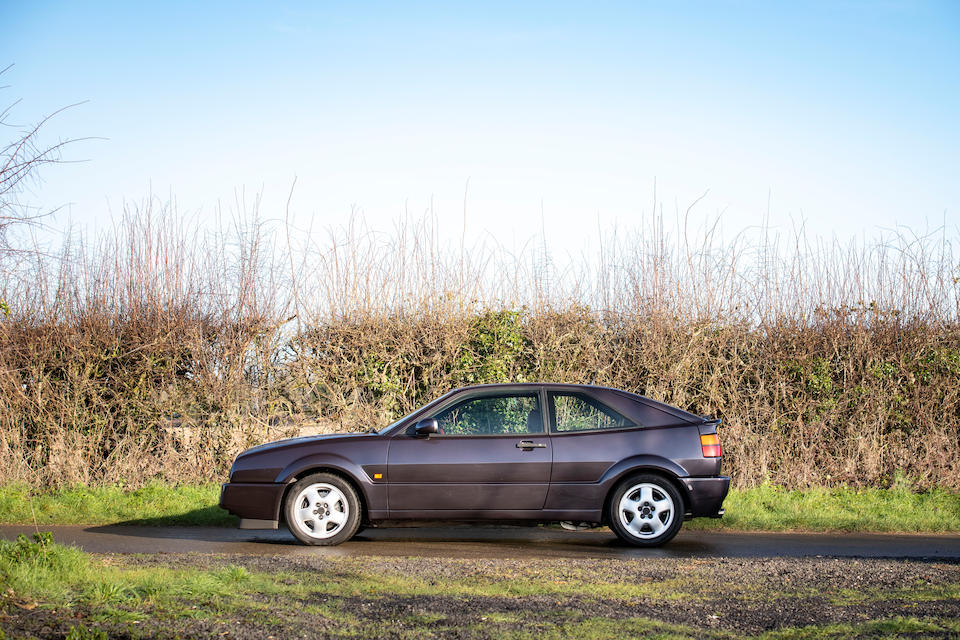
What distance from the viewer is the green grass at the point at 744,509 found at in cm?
1059

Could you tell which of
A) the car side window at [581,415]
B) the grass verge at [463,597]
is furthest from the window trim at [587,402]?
the grass verge at [463,597]

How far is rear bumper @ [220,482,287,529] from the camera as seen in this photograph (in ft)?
29.9

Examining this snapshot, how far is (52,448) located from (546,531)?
7310 mm

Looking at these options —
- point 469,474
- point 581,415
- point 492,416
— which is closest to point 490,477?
Answer: point 469,474

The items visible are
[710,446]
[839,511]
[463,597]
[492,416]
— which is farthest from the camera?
[839,511]

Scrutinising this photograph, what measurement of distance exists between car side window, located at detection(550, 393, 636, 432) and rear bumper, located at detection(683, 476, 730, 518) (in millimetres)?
855

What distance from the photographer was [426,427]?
29.6 feet

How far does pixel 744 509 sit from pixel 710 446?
213 centimetres

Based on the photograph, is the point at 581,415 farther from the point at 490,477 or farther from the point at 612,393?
the point at 490,477

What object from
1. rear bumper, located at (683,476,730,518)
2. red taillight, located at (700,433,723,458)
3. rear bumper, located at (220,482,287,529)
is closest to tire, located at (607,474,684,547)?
rear bumper, located at (683,476,730,518)

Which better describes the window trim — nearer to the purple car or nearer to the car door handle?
the purple car

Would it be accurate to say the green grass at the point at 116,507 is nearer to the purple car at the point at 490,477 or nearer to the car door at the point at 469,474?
the purple car at the point at 490,477

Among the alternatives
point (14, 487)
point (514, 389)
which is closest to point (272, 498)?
point (514, 389)

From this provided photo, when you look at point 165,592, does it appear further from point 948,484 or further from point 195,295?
point 948,484
